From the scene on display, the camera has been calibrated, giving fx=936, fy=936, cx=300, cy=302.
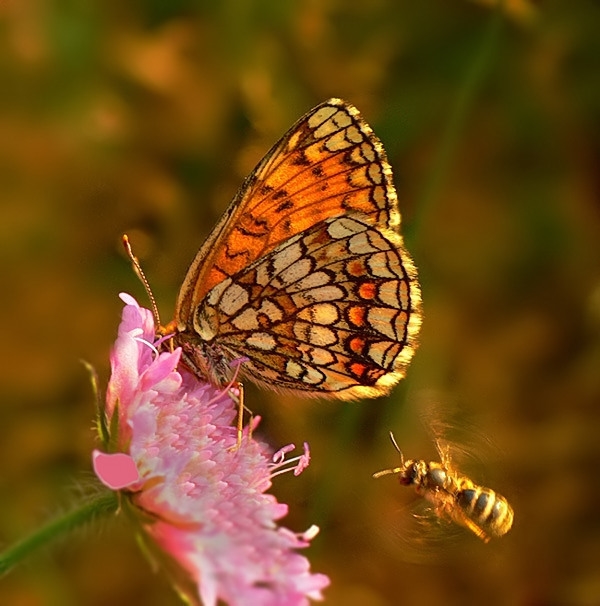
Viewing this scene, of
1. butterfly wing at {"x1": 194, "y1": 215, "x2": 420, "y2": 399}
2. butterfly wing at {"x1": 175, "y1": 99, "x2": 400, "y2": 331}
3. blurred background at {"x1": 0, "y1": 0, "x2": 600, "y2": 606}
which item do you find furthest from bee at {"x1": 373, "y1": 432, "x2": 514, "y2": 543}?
blurred background at {"x1": 0, "y1": 0, "x2": 600, "y2": 606}

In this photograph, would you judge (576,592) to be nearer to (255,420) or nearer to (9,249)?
(255,420)

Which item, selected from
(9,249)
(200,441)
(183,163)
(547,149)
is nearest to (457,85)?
(547,149)

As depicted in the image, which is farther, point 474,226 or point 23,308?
point 474,226

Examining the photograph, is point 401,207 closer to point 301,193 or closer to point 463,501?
point 301,193

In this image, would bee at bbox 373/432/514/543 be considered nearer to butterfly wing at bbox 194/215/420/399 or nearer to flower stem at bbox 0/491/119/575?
butterfly wing at bbox 194/215/420/399

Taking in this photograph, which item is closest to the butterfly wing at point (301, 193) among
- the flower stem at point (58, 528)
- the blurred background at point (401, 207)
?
the flower stem at point (58, 528)

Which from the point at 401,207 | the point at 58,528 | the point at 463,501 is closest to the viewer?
the point at 58,528

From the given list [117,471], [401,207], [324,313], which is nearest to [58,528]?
[117,471]
